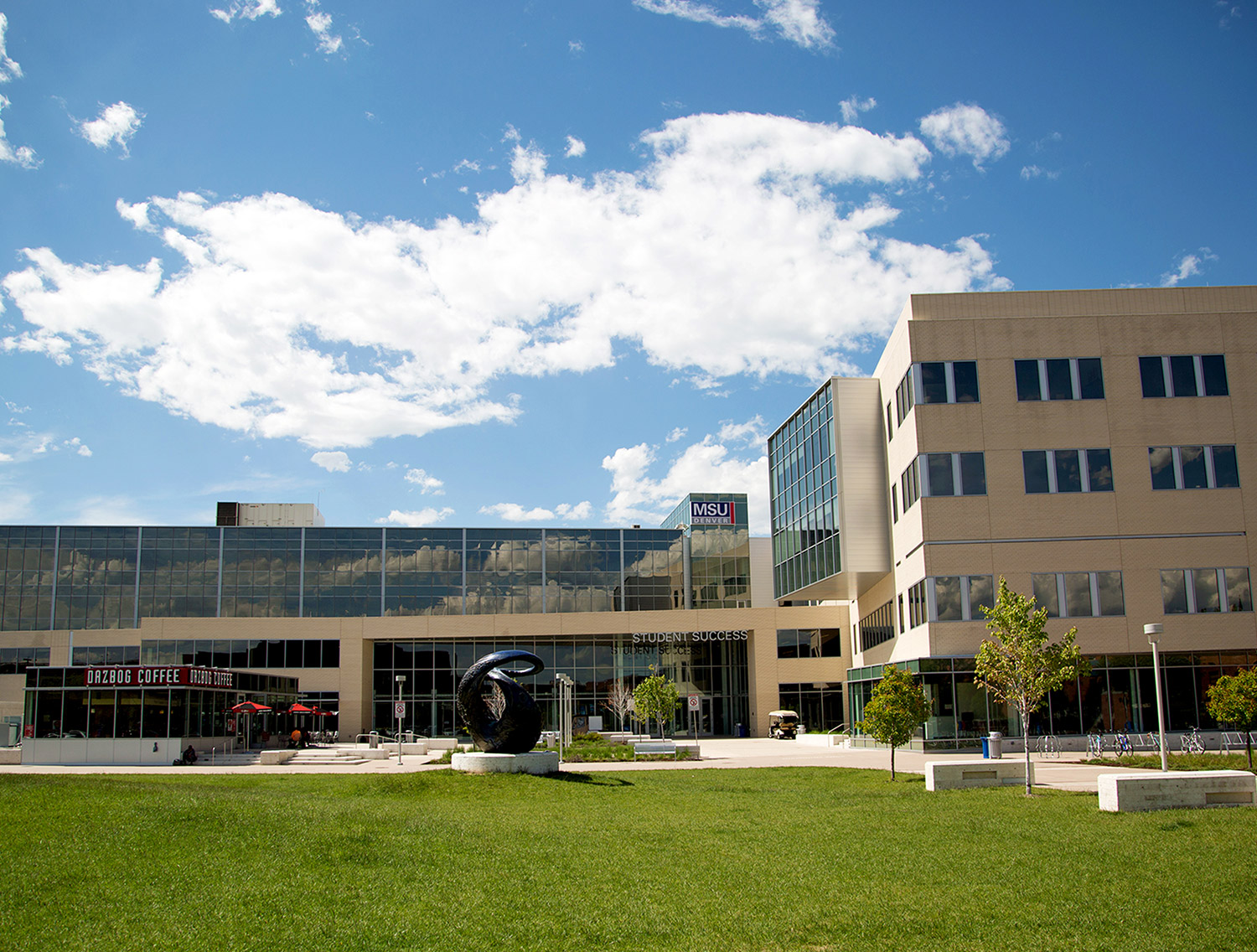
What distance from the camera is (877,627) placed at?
5209 cm

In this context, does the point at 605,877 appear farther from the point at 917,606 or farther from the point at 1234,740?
the point at 1234,740

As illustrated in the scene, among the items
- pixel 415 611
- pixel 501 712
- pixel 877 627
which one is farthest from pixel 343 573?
pixel 501 712

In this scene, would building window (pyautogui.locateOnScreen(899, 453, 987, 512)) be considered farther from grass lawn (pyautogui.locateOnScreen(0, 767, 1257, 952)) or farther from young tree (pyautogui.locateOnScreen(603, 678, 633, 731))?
young tree (pyautogui.locateOnScreen(603, 678, 633, 731))

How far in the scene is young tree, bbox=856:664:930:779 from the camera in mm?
25969

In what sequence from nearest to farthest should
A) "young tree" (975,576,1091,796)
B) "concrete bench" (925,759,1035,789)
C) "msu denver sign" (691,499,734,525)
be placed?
"concrete bench" (925,759,1035,789)
"young tree" (975,576,1091,796)
"msu denver sign" (691,499,734,525)

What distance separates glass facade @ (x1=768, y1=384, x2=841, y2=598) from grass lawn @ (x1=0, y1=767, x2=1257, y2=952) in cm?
3237

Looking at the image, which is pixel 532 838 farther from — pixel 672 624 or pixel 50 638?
pixel 50 638

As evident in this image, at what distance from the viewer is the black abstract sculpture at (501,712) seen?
28.2 m

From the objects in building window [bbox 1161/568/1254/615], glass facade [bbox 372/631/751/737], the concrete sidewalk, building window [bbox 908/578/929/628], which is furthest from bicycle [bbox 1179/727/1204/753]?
glass facade [bbox 372/631/751/737]

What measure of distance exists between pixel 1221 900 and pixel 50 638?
7452 cm

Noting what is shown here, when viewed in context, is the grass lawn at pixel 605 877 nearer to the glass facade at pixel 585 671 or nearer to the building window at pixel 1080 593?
the building window at pixel 1080 593

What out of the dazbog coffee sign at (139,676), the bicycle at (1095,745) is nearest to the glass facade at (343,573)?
the dazbog coffee sign at (139,676)

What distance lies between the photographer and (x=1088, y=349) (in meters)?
42.2

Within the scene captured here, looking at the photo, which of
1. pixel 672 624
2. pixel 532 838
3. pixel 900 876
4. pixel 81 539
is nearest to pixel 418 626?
pixel 672 624
